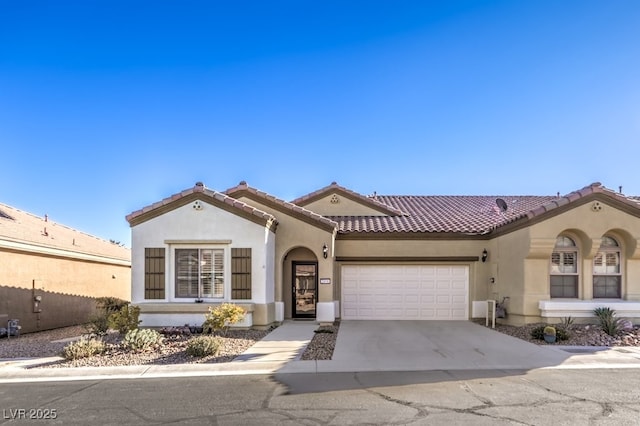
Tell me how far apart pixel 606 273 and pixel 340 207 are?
10.5 meters

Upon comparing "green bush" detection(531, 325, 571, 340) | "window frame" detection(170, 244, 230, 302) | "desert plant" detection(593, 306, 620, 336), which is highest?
"window frame" detection(170, 244, 230, 302)

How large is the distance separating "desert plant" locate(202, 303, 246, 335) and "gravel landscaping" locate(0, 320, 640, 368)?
15.8 inches

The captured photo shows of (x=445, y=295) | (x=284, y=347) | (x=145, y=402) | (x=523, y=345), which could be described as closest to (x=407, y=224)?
(x=445, y=295)

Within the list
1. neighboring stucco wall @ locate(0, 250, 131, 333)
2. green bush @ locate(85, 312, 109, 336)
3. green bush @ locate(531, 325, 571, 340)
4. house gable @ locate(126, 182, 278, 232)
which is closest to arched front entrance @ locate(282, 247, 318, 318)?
house gable @ locate(126, 182, 278, 232)

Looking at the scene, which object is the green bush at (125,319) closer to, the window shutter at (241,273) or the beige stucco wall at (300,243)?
the window shutter at (241,273)

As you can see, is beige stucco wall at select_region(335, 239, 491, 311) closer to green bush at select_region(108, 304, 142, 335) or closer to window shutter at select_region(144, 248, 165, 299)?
window shutter at select_region(144, 248, 165, 299)

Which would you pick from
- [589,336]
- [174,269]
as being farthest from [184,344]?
[589,336]

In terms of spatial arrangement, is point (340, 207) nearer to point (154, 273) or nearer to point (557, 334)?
point (154, 273)

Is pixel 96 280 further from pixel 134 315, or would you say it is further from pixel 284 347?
pixel 284 347

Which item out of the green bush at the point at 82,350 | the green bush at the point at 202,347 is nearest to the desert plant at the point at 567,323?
the green bush at the point at 202,347

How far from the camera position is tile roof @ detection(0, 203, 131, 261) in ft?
50.7

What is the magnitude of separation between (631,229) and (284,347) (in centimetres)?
1144

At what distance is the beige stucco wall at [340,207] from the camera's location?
64.9 ft

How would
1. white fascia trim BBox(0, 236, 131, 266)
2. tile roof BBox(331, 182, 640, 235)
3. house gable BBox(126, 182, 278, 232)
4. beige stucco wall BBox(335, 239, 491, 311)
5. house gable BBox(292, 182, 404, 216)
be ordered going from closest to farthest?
tile roof BBox(331, 182, 640, 235), house gable BBox(126, 182, 278, 232), white fascia trim BBox(0, 236, 131, 266), beige stucco wall BBox(335, 239, 491, 311), house gable BBox(292, 182, 404, 216)
